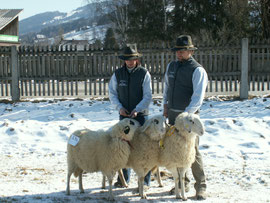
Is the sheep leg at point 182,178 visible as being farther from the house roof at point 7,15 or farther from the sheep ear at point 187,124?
the house roof at point 7,15

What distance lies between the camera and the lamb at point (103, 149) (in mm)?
4961

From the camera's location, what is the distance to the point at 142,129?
5070mm

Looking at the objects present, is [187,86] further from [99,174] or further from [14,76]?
[14,76]

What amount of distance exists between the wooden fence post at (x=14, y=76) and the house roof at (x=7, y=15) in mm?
26011

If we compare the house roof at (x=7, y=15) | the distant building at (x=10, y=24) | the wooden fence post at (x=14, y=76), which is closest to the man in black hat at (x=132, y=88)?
the wooden fence post at (x=14, y=76)

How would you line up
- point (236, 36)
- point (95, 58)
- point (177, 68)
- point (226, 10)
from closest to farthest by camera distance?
point (177, 68)
point (95, 58)
point (236, 36)
point (226, 10)

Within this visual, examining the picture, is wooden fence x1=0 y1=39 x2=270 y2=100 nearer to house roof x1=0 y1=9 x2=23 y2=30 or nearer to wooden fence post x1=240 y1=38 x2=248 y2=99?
wooden fence post x1=240 y1=38 x2=248 y2=99

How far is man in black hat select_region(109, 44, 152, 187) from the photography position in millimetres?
5430

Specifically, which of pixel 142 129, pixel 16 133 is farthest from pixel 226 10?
pixel 142 129

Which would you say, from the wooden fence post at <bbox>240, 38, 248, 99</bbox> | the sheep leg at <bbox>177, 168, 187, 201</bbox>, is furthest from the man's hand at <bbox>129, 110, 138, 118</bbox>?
the wooden fence post at <bbox>240, 38, 248, 99</bbox>

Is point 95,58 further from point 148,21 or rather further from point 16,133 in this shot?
point 148,21

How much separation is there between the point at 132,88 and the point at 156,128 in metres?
0.91

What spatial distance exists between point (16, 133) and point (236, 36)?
2265 centimetres

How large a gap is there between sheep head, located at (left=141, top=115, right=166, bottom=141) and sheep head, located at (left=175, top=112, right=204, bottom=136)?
212mm
